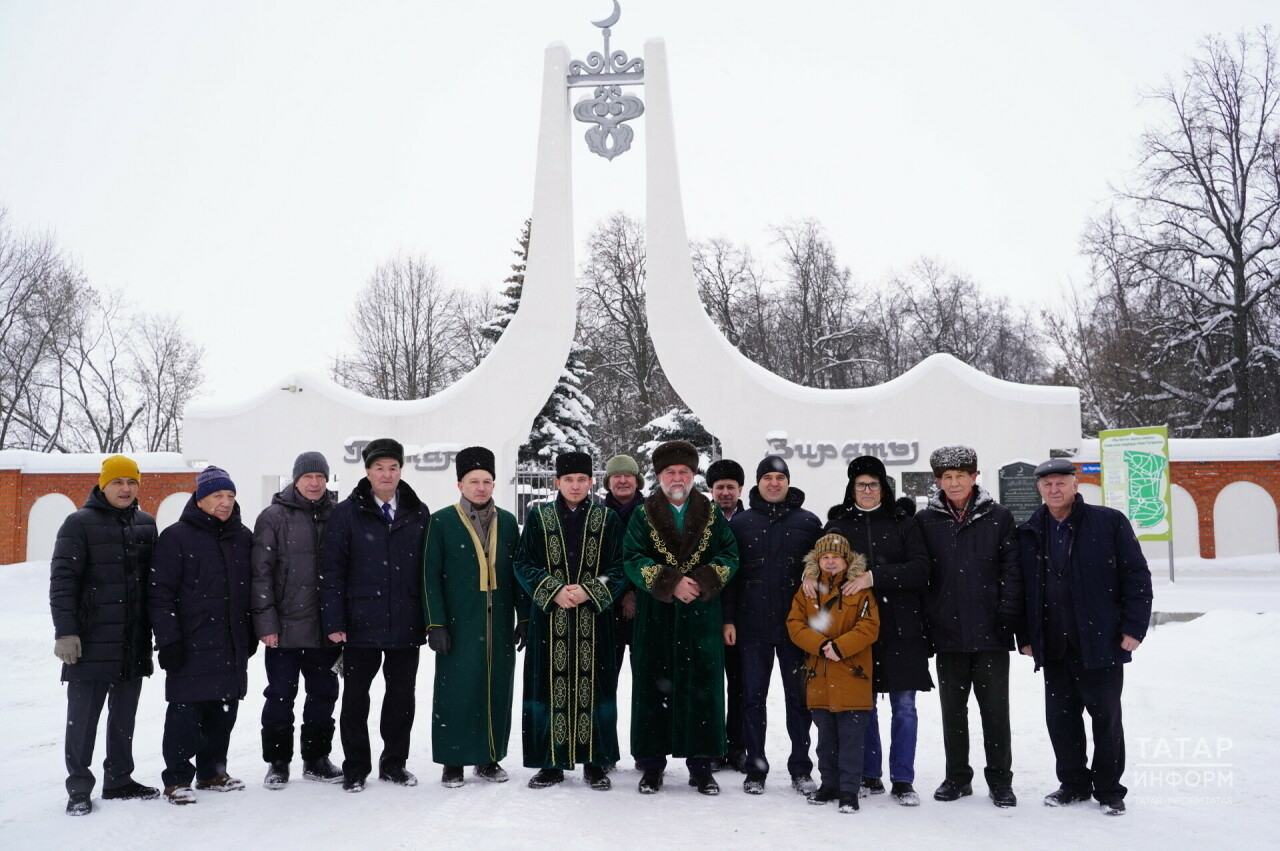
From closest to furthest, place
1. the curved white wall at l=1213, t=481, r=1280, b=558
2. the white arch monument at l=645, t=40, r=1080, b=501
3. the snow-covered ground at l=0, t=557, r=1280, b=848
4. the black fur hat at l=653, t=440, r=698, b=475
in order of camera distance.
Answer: the snow-covered ground at l=0, t=557, r=1280, b=848 → the black fur hat at l=653, t=440, r=698, b=475 → the white arch monument at l=645, t=40, r=1080, b=501 → the curved white wall at l=1213, t=481, r=1280, b=558

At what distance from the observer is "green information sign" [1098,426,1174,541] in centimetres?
1109

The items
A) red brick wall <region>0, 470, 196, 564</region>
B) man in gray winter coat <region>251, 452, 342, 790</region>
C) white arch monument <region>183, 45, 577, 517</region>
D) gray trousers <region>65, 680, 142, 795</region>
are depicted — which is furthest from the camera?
red brick wall <region>0, 470, 196, 564</region>

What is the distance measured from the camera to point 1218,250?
21.4 m

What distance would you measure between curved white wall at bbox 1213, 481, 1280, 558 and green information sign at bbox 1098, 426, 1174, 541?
3.39 meters

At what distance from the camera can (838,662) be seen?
4.42 metres

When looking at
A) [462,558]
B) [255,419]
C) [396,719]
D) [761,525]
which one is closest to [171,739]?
[396,719]

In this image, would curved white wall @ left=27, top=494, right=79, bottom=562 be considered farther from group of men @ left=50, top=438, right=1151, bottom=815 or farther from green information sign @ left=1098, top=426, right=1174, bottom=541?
green information sign @ left=1098, top=426, right=1174, bottom=541

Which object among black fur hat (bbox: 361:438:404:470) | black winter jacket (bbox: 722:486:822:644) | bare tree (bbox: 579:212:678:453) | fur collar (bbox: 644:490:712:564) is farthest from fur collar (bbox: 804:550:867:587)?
bare tree (bbox: 579:212:678:453)

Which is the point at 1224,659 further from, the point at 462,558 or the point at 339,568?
the point at 339,568

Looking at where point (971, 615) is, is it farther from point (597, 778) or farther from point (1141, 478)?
point (1141, 478)

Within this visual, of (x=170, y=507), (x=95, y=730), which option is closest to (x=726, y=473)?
(x=95, y=730)

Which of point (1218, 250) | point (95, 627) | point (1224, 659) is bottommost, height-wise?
point (1224, 659)

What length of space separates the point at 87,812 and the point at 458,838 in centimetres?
190

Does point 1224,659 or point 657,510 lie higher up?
point 657,510
